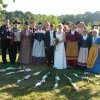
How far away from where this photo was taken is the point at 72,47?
1323 centimetres

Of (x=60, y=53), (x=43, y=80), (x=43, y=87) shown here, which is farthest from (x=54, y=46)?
(x=43, y=87)

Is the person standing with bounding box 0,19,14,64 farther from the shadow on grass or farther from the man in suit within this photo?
the shadow on grass

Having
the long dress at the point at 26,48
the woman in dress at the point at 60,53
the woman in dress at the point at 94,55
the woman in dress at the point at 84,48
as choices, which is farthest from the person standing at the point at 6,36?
the woman in dress at the point at 94,55

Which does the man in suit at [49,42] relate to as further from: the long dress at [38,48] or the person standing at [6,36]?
the person standing at [6,36]

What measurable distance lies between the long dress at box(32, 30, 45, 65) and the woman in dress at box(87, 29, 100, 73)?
6.93 feet

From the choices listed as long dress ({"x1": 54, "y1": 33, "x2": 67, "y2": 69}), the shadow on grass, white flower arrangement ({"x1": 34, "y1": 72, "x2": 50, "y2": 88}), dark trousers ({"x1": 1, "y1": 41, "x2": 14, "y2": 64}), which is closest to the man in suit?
long dress ({"x1": 54, "y1": 33, "x2": 67, "y2": 69})

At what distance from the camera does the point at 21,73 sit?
39.6ft

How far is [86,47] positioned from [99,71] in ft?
3.52

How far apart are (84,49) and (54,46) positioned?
1.24m

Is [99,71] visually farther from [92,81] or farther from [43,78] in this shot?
[43,78]

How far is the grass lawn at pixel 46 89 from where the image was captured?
9.41 m

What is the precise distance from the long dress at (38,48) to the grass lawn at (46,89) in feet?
5.98

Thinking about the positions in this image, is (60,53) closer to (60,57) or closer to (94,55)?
(60,57)

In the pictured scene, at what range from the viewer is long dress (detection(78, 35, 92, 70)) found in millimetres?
12961
